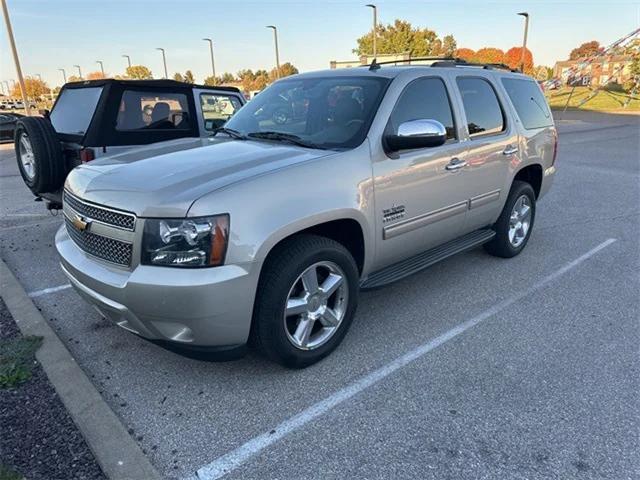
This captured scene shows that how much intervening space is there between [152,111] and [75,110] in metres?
0.86

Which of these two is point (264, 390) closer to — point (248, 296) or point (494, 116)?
point (248, 296)

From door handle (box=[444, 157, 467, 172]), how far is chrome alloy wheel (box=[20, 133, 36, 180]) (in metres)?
4.46

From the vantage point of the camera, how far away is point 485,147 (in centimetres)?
427

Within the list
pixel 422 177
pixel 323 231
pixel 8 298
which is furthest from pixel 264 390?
pixel 8 298

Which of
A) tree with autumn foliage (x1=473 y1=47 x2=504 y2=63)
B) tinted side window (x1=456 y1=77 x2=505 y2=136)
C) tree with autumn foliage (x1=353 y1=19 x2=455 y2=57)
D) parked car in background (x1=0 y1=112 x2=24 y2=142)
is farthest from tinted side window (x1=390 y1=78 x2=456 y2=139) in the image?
tree with autumn foliage (x1=473 y1=47 x2=504 y2=63)

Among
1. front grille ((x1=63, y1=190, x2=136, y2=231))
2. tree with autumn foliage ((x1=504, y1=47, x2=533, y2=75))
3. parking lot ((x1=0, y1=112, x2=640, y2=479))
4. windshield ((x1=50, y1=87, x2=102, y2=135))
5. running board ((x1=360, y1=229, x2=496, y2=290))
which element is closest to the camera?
parking lot ((x1=0, y1=112, x2=640, y2=479))

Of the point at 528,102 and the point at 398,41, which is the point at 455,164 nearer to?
the point at 528,102

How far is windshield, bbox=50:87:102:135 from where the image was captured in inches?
211

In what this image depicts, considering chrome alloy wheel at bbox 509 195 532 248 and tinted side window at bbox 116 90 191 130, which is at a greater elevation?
tinted side window at bbox 116 90 191 130

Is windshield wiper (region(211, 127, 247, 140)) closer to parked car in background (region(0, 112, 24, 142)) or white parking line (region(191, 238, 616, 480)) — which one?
white parking line (region(191, 238, 616, 480))

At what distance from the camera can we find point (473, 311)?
394 cm

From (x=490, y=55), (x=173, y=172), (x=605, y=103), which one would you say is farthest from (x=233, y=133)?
(x=490, y=55)

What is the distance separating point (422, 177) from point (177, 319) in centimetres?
208

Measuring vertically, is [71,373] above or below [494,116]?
below
